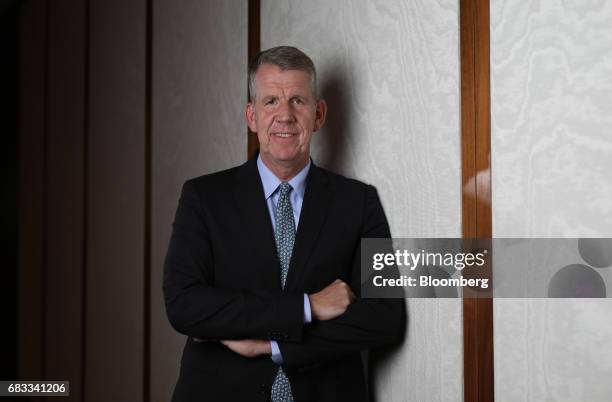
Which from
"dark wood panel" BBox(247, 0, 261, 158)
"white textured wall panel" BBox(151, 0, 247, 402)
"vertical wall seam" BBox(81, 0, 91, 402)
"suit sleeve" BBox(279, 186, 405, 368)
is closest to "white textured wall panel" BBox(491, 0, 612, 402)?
"suit sleeve" BBox(279, 186, 405, 368)

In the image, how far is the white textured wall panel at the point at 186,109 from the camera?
259 centimetres

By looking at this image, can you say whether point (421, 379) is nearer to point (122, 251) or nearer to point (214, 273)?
point (214, 273)

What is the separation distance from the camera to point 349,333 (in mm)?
1604

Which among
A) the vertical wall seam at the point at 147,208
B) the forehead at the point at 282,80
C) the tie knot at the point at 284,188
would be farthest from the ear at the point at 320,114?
the vertical wall seam at the point at 147,208

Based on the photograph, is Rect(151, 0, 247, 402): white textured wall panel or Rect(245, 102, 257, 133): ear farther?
Rect(151, 0, 247, 402): white textured wall panel

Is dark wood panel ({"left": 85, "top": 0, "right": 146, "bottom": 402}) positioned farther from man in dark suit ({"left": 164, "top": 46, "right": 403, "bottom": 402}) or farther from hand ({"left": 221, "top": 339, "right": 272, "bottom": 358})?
hand ({"left": 221, "top": 339, "right": 272, "bottom": 358})

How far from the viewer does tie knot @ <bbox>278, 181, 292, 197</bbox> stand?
1.80 meters

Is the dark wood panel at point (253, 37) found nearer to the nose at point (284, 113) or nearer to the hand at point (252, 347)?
the nose at point (284, 113)

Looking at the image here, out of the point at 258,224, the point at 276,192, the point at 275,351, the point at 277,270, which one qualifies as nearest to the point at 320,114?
the point at 276,192

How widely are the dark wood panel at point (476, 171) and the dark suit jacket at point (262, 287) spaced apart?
0.28 m

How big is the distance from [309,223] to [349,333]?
1.15ft

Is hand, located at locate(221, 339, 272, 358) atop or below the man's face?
below

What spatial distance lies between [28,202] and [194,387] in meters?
3.90

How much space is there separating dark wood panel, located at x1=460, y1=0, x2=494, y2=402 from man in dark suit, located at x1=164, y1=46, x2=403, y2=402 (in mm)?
277
